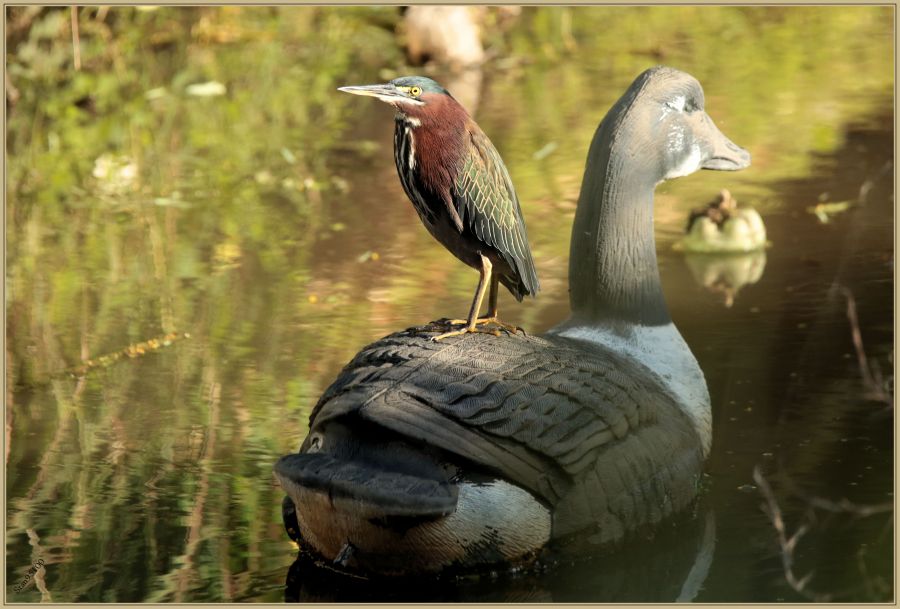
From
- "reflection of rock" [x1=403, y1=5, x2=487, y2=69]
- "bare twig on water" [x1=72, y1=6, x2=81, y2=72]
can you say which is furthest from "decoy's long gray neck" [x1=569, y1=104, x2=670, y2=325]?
"reflection of rock" [x1=403, y1=5, x2=487, y2=69]

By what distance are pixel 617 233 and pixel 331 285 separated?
305 cm

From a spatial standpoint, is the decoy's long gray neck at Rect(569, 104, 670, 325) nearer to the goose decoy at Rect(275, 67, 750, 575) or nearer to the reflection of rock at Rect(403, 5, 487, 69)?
the goose decoy at Rect(275, 67, 750, 575)

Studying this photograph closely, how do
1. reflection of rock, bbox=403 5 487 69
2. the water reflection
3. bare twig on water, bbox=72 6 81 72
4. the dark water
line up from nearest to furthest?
1. the water reflection
2. the dark water
3. bare twig on water, bbox=72 6 81 72
4. reflection of rock, bbox=403 5 487 69

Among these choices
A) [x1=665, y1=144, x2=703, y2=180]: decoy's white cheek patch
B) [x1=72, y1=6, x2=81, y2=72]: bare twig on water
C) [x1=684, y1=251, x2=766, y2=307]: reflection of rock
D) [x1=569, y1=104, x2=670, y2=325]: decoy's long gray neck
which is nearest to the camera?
[x1=569, y1=104, x2=670, y2=325]: decoy's long gray neck

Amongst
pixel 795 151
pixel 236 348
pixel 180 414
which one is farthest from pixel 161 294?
pixel 795 151

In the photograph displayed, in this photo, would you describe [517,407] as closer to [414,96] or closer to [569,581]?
[569,581]

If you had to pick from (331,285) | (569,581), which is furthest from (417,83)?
(331,285)

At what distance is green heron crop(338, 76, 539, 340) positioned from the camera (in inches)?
209

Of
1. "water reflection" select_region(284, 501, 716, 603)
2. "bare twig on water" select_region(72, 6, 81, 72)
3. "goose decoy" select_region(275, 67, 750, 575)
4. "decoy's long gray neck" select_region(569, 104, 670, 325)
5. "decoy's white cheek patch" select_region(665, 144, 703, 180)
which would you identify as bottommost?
"water reflection" select_region(284, 501, 716, 603)

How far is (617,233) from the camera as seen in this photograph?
6.17m

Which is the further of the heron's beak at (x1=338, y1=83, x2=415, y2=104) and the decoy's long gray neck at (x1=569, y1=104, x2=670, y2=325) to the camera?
the decoy's long gray neck at (x1=569, y1=104, x2=670, y2=325)

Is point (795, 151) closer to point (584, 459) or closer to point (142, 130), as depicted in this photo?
point (142, 130)

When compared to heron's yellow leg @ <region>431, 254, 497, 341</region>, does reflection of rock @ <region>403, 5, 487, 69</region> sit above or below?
above

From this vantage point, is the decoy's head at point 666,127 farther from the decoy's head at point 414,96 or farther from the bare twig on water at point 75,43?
the bare twig on water at point 75,43
